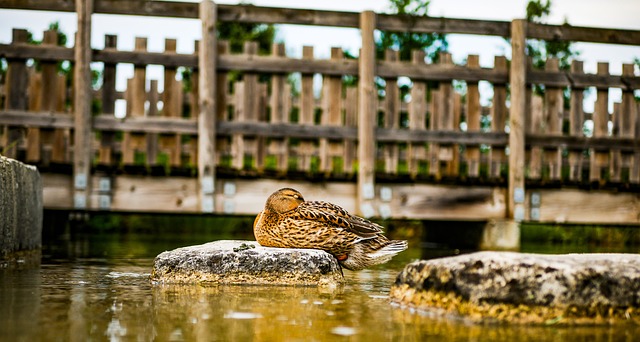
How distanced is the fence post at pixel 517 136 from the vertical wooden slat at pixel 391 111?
4.81ft

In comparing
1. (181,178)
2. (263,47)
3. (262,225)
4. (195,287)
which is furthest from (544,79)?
(263,47)

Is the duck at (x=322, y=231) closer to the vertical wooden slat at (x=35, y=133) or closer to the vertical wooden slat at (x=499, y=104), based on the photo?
the vertical wooden slat at (x=35, y=133)

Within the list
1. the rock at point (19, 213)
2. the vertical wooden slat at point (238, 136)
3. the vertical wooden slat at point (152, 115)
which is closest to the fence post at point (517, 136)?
the vertical wooden slat at point (238, 136)

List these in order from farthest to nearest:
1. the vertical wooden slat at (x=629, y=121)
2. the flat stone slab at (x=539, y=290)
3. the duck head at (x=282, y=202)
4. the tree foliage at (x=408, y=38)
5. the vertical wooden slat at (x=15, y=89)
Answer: the tree foliage at (x=408, y=38) → the vertical wooden slat at (x=629, y=121) → the vertical wooden slat at (x=15, y=89) → the duck head at (x=282, y=202) → the flat stone slab at (x=539, y=290)

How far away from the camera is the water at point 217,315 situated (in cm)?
379

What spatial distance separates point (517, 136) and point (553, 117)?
0.69m

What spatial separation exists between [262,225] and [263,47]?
56.2ft

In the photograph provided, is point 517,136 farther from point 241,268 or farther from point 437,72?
point 241,268

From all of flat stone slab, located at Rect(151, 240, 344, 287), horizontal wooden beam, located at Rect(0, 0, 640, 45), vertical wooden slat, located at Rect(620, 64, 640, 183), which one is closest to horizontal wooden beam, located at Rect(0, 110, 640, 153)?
vertical wooden slat, located at Rect(620, 64, 640, 183)

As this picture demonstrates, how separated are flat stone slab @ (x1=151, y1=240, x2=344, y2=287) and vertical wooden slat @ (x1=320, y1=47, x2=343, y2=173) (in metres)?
5.74

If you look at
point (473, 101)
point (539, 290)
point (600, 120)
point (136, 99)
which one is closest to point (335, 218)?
point (539, 290)

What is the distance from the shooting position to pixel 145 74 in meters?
11.3

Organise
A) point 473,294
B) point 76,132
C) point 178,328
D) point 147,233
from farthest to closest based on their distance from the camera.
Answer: point 147,233 → point 76,132 → point 473,294 → point 178,328

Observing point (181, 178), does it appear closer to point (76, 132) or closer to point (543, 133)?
point (76, 132)
